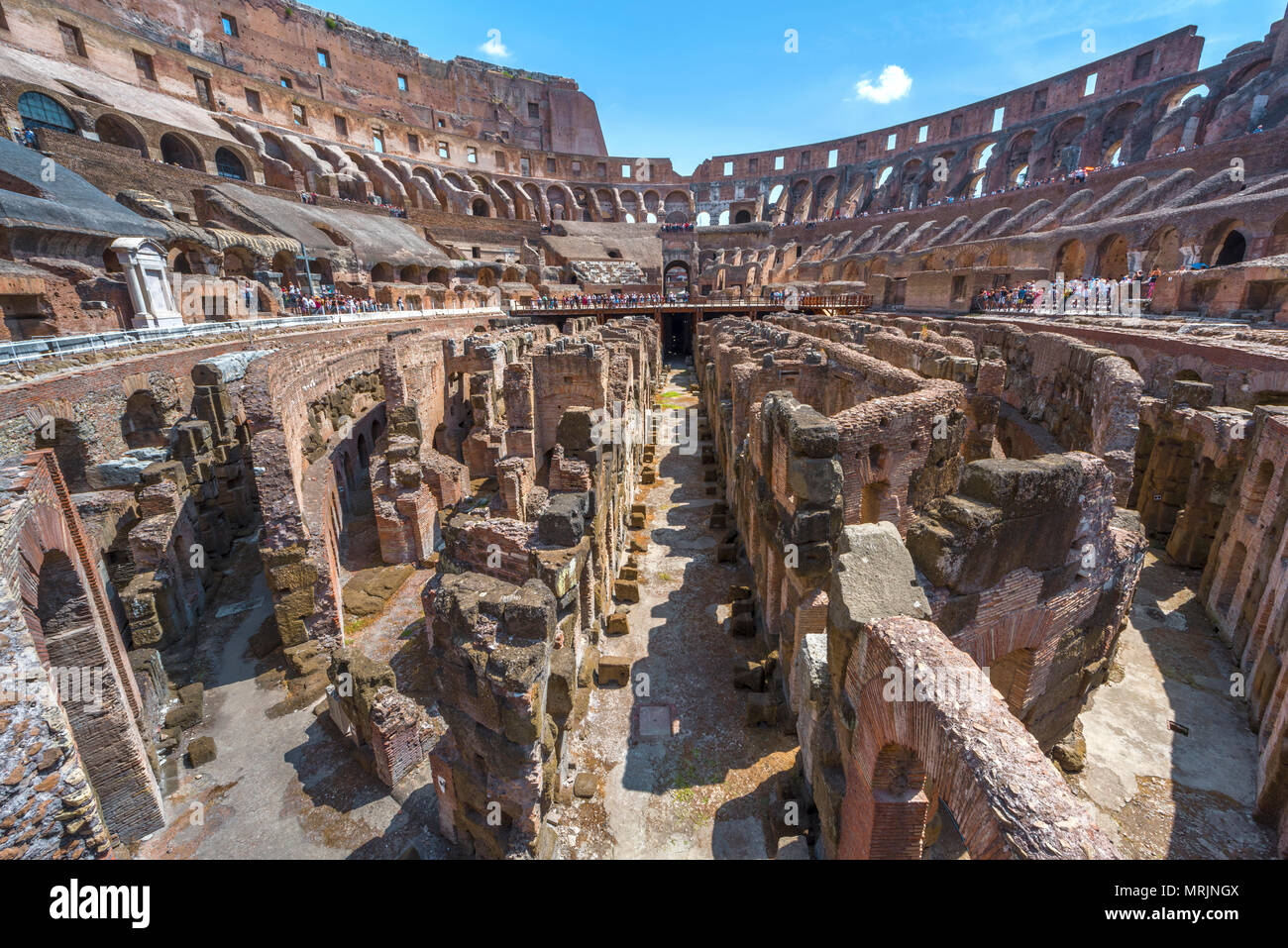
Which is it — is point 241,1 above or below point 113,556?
above

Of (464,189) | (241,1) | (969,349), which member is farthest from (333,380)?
(241,1)

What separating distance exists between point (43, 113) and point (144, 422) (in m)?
31.9

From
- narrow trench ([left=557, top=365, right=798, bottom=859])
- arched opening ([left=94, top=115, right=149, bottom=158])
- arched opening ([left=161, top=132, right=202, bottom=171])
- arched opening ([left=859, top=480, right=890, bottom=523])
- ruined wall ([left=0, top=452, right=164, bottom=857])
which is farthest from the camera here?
arched opening ([left=161, top=132, right=202, bottom=171])

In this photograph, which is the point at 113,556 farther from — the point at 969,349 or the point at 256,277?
the point at 256,277

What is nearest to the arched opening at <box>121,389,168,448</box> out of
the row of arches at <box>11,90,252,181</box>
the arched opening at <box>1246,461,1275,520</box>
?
the arched opening at <box>1246,461,1275,520</box>

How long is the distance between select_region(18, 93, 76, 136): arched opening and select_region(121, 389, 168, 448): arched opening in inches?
1117

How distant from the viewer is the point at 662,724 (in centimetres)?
707

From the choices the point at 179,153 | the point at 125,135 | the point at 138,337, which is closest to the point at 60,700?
the point at 138,337

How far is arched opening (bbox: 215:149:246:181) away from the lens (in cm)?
3803

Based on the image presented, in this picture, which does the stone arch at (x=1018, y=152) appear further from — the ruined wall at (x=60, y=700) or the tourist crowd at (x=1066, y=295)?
the ruined wall at (x=60, y=700)

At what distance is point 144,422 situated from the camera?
1186cm

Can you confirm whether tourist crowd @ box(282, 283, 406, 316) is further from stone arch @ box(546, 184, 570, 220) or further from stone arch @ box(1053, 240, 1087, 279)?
stone arch @ box(546, 184, 570, 220)
